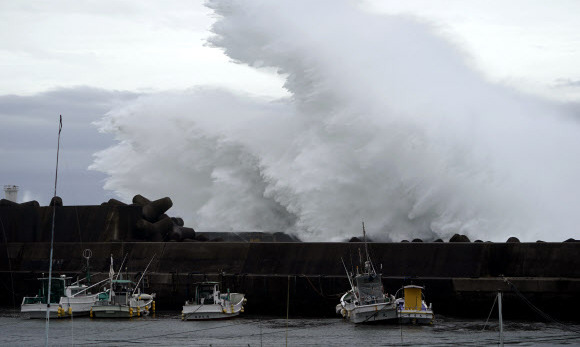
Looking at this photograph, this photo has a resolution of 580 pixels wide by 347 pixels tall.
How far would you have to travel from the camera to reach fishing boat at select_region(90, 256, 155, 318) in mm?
32000

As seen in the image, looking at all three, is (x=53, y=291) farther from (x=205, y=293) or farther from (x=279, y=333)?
(x=279, y=333)

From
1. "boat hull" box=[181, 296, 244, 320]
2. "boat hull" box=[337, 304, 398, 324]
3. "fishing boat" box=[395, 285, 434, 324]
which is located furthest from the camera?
"boat hull" box=[181, 296, 244, 320]

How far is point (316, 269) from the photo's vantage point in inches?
1209

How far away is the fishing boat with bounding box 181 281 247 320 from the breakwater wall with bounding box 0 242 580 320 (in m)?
0.69

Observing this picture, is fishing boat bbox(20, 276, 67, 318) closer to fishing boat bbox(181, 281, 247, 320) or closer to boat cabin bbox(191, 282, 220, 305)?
fishing boat bbox(181, 281, 247, 320)

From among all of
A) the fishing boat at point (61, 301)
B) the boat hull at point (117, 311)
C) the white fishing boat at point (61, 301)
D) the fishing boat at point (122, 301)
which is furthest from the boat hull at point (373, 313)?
the fishing boat at point (61, 301)

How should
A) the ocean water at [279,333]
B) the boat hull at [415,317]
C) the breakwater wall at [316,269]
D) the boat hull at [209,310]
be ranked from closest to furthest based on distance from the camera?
the ocean water at [279,333], the breakwater wall at [316,269], the boat hull at [415,317], the boat hull at [209,310]

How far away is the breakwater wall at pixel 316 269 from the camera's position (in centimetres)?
2742

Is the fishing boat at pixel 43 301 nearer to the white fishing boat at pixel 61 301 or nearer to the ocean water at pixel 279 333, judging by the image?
Answer: the white fishing boat at pixel 61 301

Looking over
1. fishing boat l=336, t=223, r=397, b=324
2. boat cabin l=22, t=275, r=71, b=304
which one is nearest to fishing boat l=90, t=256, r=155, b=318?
boat cabin l=22, t=275, r=71, b=304

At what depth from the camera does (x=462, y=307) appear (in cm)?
Answer: 2816

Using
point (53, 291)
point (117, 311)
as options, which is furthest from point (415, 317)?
point (53, 291)

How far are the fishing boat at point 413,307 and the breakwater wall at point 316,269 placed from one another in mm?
731

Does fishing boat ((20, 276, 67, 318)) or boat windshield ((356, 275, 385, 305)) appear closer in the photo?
boat windshield ((356, 275, 385, 305))
